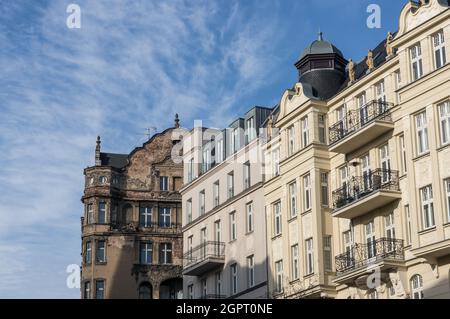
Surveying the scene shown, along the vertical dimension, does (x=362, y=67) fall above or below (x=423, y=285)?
above

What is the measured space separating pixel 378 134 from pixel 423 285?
722cm

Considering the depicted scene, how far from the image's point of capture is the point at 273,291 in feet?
151

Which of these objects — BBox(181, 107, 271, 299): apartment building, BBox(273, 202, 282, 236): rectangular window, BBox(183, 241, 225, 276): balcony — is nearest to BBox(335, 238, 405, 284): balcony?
BBox(273, 202, 282, 236): rectangular window

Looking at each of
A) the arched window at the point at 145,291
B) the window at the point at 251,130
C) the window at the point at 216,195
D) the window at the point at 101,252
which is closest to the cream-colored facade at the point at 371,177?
the window at the point at 251,130

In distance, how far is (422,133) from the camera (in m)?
36.7

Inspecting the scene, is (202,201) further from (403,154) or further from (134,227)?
(403,154)

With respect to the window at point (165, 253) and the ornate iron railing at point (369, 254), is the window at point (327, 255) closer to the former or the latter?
the ornate iron railing at point (369, 254)

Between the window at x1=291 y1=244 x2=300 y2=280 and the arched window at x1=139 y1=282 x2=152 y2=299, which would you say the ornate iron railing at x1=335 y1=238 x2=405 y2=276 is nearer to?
the window at x1=291 y1=244 x2=300 y2=280

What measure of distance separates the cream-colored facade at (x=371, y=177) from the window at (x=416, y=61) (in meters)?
0.04

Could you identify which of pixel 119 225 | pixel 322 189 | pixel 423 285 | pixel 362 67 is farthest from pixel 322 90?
pixel 119 225

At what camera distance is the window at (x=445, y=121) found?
3529cm

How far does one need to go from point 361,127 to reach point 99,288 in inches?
1429

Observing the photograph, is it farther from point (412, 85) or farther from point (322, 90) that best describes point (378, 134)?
point (322, 90)

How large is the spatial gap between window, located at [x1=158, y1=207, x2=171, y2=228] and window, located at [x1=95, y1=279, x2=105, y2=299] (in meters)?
6.89
